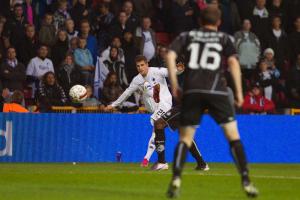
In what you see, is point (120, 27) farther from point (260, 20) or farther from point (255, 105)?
point (255, 105)

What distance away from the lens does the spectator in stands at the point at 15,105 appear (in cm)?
2161

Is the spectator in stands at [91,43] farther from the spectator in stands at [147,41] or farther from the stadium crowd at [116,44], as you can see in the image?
the spectator in stands at [147,41]

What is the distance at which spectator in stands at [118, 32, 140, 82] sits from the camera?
2467cm

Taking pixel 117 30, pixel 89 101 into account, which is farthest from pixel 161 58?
pixel 89 101

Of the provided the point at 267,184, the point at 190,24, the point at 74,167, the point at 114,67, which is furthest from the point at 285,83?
the point at 267,184

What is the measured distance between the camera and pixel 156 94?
18.4 m

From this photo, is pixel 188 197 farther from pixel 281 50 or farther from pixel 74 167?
pixel 281 50

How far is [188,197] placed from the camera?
475 inches

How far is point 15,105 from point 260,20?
308 inches

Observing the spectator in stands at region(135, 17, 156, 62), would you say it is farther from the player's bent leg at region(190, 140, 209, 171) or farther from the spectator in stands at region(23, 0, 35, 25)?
the player's bent leg at region(190, 140, 209, 171)

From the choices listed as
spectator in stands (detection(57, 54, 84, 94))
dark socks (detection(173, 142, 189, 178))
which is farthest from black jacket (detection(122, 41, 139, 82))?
dark socks (detection(173, 142, 189, 178))

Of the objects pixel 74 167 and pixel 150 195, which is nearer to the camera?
pixel 150 195

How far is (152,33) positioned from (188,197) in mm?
13451

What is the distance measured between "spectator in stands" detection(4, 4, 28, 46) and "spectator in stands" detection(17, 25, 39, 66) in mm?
123
